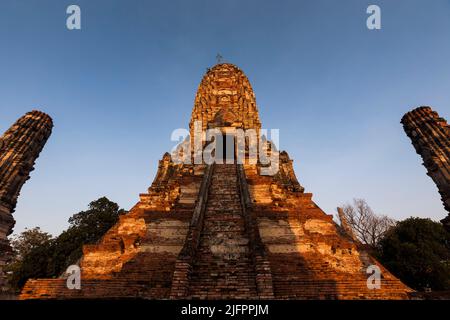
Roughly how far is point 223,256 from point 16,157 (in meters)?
8.87

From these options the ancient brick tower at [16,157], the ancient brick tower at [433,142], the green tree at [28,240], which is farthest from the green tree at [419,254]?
the green tree at [28,240]

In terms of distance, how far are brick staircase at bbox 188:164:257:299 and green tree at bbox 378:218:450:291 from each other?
563 inches

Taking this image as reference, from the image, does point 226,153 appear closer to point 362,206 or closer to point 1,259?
point 1,259

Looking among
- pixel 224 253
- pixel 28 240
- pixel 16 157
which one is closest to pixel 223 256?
pixel 224 253

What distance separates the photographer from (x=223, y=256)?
26.2 feet

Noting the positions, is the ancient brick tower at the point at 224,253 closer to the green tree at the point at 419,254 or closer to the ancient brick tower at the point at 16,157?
the ancient brick tower at the point at 16,157

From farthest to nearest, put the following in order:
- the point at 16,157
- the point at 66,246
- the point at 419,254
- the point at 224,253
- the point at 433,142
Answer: the point at 66,246 → the point at 419,254 → the point at 433,142 → the point at 16,157 → the point at 224,253

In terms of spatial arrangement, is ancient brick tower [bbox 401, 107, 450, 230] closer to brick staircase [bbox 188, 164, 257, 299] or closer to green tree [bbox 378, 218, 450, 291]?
brick staircase [bbox 188, 164, 257, 299]

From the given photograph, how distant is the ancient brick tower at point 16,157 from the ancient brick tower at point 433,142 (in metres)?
15.4

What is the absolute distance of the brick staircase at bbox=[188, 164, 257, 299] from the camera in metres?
6.66

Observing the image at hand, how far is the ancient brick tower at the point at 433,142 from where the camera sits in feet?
33.7

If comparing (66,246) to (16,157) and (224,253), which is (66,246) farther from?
(224,253)
